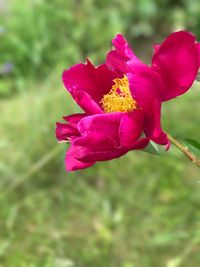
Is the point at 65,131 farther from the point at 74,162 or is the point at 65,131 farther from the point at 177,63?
the point at 177,63

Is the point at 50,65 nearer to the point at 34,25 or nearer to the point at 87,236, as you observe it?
the point at 34,25

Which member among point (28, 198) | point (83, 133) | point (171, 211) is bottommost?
point (171, 211)

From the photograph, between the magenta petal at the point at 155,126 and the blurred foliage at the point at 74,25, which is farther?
the blurred foliage at the point at 74,25

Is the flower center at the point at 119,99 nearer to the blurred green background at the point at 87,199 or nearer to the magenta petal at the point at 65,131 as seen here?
the magenta petal at the point at 65,131

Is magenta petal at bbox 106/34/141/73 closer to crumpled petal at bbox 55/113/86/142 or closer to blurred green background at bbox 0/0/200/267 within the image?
crumpled petal at bbox 55/113/86/142

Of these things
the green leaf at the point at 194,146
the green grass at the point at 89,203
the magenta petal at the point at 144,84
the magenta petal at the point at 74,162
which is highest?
the magenta petal at the point at 144,84

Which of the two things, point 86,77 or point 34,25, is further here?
point 34,25

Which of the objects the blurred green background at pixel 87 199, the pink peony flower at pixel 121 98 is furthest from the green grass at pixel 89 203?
the pink peony flower at pixel 121 98

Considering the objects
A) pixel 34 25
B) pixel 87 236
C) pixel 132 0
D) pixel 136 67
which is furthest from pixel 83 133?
pixel 132 0
